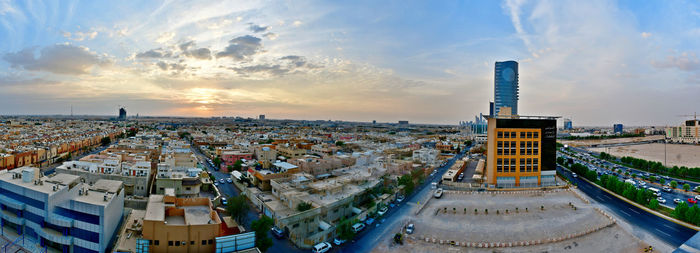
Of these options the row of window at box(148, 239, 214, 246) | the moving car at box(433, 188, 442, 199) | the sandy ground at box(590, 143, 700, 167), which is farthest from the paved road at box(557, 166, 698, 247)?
the sandy ground at box(590, 143, 700, 167)

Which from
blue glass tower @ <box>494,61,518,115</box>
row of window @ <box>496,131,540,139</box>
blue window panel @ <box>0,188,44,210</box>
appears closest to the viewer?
blue window panel @ <box>0,188,44,210</box>

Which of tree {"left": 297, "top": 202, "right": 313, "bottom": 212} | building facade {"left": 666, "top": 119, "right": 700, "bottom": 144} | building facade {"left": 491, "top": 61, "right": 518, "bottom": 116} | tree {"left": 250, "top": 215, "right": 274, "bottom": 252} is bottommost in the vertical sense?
tree {"left": 250, "top": 215, "right": 274, "bottom": 252}

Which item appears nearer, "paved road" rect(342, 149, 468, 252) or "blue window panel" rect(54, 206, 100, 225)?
"blue window panel" rect(54, 206, 100, 225)

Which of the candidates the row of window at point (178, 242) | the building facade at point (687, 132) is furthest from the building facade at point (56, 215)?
the building facade at point (687, 132)

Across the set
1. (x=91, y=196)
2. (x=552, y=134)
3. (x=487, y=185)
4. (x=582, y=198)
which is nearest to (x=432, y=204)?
(x=487, y=185)

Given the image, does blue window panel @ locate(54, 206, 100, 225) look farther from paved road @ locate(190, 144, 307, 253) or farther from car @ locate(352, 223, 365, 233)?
car @ locate(352, 223, 365, 233)

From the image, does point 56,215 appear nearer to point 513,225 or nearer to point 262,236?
point 262,236
